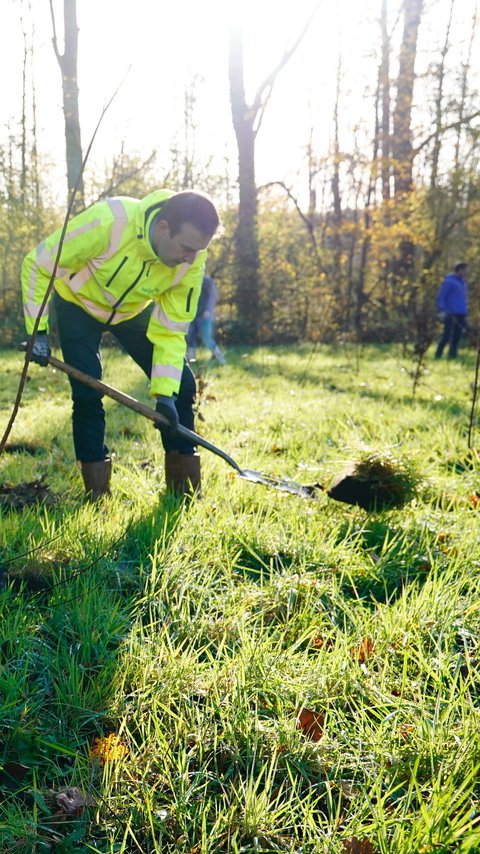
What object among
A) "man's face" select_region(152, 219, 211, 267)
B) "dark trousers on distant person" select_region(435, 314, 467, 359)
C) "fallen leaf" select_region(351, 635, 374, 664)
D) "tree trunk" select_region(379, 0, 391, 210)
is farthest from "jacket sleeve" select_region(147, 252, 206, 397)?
"tree trunk" select_region(379, 0, 391, 210)

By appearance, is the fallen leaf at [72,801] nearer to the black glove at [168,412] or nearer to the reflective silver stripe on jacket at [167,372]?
the black glove at [168,412]

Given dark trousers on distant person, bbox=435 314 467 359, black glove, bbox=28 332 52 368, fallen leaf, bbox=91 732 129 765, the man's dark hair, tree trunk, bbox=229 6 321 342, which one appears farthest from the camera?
tree trunk, bbox=229 6 321 342

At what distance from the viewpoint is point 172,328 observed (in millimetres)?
3521

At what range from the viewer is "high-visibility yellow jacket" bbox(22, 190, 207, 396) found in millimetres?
3254

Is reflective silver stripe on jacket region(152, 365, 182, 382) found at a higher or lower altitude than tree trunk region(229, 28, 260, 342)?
lower

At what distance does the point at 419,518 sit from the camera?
3.38 metres

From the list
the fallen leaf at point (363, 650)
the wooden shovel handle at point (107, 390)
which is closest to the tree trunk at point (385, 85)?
the wooden shovel handle at point (107, 390)

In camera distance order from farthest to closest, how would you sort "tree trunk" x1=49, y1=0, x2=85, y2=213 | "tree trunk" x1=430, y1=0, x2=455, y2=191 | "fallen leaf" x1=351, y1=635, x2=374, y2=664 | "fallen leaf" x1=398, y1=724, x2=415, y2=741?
"tree trunk" x1=430, y1=0, x2=455, y2=191
"tree trunk" x1=49, y1=0, x2=85, y2=213
"fallen leaf" x1=351, y1=635, x2=374, y2=664
"fallen leaf" x1=398, y1=724, x2=415, y2=741

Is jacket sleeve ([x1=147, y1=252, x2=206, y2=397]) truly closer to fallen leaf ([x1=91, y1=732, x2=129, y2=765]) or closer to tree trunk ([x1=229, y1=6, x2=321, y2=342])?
fallen leaf ([x1=91, y1=732, x2=129, y2=765])

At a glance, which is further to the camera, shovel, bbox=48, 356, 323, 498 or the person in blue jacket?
the person in blue jacket

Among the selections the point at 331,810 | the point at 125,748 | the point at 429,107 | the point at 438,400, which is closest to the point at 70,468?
the point at 125,748

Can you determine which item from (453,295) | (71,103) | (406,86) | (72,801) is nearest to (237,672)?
(72,801)

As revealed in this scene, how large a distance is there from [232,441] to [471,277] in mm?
15221

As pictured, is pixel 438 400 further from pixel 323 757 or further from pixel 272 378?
pixel 323 757
